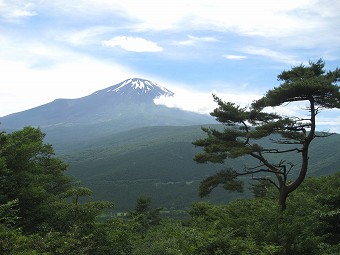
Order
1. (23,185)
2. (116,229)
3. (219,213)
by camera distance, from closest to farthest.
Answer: (116,229) → (23,185) → (219,213)

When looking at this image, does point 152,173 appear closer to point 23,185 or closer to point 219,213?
point 219,213

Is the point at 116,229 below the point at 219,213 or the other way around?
the other way around

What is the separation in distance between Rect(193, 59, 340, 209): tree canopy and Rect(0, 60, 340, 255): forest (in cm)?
5

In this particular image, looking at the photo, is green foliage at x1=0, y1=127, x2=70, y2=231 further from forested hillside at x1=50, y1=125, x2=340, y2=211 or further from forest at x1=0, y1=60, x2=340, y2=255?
forested hillside at x1=50, y1=125, x2=340, y2=211

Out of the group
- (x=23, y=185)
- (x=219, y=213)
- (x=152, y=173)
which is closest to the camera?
(x=23, y=185)

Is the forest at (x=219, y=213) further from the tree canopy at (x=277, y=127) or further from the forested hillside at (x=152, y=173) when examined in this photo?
the forested hillside at (x=152, y=173)

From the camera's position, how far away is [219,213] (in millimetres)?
18562

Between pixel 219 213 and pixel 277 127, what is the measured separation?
20.8 feet

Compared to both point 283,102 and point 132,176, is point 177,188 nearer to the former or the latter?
point 132,176

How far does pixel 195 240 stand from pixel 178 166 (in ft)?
574

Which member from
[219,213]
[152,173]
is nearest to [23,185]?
[219,213]

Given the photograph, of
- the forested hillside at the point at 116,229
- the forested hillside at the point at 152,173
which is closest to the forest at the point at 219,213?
the forested hillside at the point at 116,229

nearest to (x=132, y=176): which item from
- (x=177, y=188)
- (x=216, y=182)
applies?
(x=177, y=188)

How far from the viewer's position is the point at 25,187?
14492 millimetres
